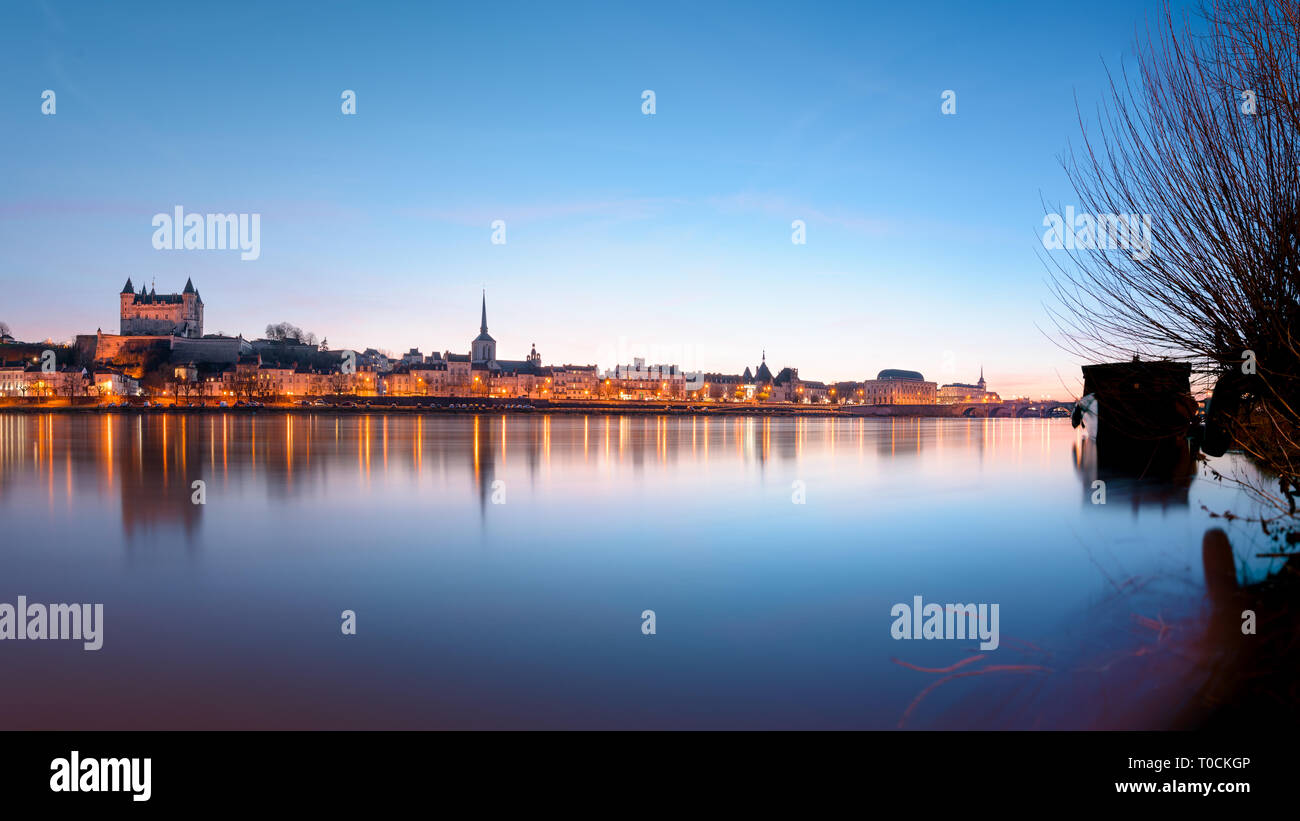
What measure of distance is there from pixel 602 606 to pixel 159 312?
192 meters

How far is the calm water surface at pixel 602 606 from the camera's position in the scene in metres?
4.68

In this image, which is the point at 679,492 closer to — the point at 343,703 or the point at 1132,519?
the point at 1132,519

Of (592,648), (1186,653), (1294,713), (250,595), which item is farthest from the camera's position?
(250,595)

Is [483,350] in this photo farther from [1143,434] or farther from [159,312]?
[1143,434]

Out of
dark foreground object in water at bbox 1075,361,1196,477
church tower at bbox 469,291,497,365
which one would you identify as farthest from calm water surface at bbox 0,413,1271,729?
church tower at bbox 469,291,497,365

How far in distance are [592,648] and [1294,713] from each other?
4.69m

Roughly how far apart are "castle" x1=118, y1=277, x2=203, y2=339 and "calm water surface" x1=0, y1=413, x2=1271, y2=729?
171897 millimetres

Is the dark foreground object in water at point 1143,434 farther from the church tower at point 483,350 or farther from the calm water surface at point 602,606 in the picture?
the church tower at point 483,350

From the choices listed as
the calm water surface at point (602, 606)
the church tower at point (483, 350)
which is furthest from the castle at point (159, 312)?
the calm water surface at point (602, 606)

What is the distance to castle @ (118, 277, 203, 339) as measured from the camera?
6191 inches

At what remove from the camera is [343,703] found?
472cm

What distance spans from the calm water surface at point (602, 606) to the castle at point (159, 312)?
172 meters

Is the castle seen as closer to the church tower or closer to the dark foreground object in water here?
the church tower
